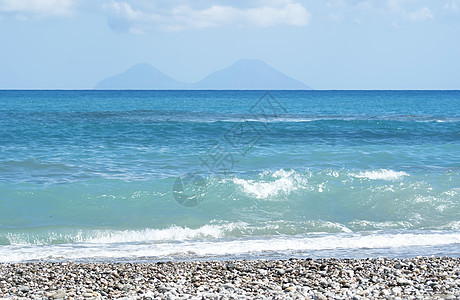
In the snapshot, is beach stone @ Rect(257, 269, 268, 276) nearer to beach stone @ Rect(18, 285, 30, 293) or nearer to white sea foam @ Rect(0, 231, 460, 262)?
white sea foam @ Rect(0, 231, 460, 262)

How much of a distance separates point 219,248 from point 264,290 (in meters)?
3.54

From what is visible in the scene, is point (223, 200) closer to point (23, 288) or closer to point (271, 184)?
point (271, 184)

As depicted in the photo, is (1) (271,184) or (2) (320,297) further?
(1) (271,184)

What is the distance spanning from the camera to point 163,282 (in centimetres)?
770

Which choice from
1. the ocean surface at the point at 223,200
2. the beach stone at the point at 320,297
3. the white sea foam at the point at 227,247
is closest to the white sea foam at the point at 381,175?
the ocean surface at the point at 223,200

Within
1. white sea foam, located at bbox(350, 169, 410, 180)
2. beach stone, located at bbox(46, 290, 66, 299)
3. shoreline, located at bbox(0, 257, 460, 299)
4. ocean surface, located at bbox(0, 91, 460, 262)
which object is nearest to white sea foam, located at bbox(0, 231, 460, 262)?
ocean surface, located at bbox(0, 91, 460, 262)

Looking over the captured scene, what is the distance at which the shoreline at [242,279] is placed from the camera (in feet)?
23.2

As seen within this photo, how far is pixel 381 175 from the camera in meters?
17.7

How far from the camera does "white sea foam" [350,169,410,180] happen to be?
1744cm

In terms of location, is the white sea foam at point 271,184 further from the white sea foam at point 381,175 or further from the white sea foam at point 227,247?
the white sea foam at point 227,247

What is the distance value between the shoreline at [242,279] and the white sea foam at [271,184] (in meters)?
6.59

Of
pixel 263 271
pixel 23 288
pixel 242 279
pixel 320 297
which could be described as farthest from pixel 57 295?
pixel 320 297

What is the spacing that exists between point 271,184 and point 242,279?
8.59 meters

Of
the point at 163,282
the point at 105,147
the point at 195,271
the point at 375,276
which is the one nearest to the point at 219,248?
the point at 195,271
